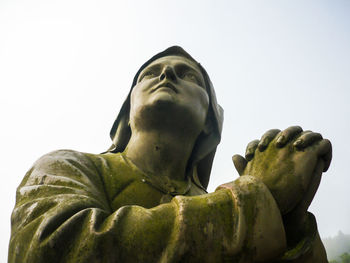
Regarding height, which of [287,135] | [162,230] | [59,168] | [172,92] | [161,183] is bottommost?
[161,183]

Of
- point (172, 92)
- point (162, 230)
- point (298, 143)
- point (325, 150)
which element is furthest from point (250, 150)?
point (172, 92)

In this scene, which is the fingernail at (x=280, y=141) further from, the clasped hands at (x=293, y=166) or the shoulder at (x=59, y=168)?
the shoulder at (x=59, y=168)

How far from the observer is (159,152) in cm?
315

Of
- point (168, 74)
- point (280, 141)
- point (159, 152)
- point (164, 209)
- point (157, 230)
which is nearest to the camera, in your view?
point (157, 230)

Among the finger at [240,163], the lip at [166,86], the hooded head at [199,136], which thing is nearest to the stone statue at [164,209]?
the finger at [240,163]

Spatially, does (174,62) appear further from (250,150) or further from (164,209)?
(164,209)

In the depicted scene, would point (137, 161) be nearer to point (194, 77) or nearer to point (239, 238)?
point (194, 77)

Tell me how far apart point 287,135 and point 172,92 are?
4.57 ft

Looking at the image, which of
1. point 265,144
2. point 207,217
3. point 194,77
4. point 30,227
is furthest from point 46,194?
point 194,77

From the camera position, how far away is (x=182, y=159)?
10.8 ft

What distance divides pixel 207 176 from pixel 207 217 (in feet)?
7.47

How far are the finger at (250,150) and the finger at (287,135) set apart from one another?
0.72 ft

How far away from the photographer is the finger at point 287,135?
217cm

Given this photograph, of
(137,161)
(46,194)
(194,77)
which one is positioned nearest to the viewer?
(46,194)
